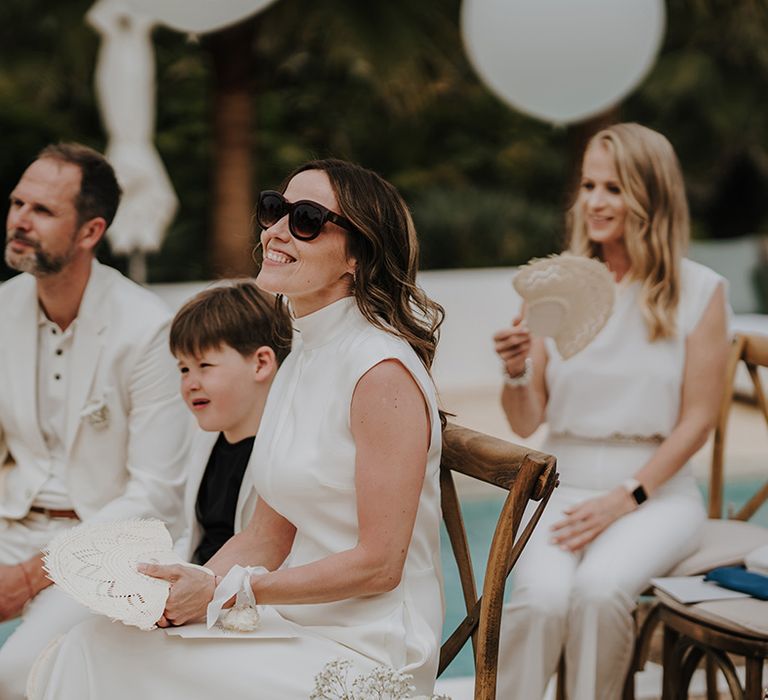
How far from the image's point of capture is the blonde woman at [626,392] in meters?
2.93

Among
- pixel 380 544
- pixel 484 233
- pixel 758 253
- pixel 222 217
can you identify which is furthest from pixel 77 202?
pixel 484 233

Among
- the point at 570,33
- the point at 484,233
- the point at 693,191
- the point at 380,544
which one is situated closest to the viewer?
the point at 380,544

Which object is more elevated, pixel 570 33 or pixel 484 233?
pixel 570 33

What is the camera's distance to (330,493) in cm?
213

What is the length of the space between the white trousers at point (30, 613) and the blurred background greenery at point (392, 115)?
6623 mm

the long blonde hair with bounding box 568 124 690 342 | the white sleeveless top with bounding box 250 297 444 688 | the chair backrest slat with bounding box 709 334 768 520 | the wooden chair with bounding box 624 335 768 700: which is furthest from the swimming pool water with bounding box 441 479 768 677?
the white sleeveless top with bounding box 250 297 444 688

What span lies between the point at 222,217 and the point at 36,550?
751 cm

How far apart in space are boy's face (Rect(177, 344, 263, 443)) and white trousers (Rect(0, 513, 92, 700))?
1.78 feet

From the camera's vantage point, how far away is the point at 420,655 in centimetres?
215

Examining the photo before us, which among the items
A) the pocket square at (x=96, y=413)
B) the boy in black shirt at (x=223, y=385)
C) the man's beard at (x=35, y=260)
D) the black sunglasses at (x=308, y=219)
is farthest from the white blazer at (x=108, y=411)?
the black sunglasses at (x=308, y=219)

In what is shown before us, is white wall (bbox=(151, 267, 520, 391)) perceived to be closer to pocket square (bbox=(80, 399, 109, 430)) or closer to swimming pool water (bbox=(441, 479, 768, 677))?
swimming pool water (bbox=(441, 479, 768, 677))

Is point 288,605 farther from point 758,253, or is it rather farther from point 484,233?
point 484,233

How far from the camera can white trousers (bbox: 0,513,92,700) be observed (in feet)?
8.44

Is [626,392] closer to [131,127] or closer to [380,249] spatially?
[380,249]
